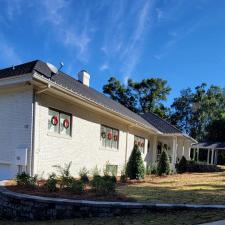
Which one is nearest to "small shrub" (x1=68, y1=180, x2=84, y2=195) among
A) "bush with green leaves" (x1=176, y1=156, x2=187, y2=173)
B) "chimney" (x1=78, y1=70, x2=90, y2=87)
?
"chimney" (x1=78, y1=70, x2=90, y2=87)

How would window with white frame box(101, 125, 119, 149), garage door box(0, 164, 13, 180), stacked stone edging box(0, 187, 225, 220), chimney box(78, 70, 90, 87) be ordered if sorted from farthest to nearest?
chimney box(78, 70, 90, 87) < window with white frame box(101, 125, 119, 149) < garage door box(0, 164, 13, 180) < stacked stone edging box(0, 187, 225, 220)

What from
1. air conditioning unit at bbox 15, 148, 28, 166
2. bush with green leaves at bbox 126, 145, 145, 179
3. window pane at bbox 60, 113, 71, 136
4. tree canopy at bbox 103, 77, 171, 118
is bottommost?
bush with green leaves at bbox 126, 145, 145, 179

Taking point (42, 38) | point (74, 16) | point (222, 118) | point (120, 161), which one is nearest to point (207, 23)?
point (74, 16)

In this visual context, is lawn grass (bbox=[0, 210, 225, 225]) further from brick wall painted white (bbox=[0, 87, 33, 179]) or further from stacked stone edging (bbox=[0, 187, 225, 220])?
brick wall painted white (bbox=[0, 87, 33, 179])

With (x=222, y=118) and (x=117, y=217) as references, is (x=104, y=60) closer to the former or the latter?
(x=117, y=217)

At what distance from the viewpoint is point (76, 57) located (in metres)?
18.4

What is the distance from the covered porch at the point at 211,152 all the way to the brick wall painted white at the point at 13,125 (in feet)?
103

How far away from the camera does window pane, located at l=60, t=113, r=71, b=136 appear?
11.8 metres

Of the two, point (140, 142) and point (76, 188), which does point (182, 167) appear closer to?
point (140, 142)

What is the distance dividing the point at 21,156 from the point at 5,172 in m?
1.36

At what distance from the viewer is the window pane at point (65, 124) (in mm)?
11758

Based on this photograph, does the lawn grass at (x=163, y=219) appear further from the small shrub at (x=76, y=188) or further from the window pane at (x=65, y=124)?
the window pane at (x=65, y=124)

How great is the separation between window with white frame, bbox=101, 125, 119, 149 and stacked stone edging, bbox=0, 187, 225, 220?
26.0 feet

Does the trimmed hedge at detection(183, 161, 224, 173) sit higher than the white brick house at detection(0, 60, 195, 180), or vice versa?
the white brick house at detection(0, 60, 195, 180)
